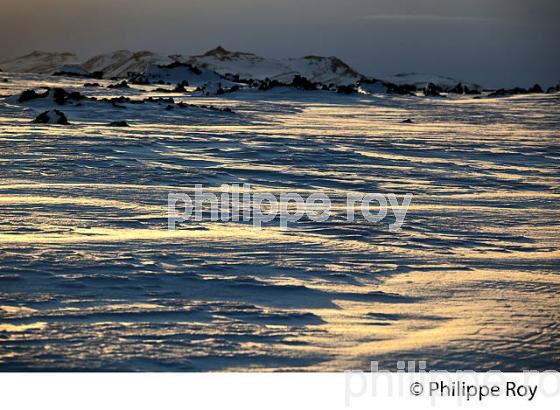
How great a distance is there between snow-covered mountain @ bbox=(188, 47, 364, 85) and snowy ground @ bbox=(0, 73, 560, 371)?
86.3 feet

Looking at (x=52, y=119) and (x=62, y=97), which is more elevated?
(x=62, y=97)

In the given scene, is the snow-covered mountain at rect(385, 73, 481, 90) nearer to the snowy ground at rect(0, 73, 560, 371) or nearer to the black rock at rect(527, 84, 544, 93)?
the black rock at rect(527, 84, 544, 93)

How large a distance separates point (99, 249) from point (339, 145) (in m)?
6.29

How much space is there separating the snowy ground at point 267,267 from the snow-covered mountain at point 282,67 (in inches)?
1035

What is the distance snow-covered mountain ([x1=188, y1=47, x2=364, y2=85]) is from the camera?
35062 millimetres

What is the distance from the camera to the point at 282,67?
1436 inches

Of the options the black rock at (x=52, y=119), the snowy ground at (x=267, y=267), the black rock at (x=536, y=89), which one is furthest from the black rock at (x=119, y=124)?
the black rock at (x=536, y=89)

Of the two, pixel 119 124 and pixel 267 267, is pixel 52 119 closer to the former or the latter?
pixel 119 124

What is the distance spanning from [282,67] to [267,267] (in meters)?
32.9

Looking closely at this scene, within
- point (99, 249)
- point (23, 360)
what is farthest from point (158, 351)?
point (99, 249)

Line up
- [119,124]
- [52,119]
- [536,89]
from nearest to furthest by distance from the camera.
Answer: [52,119]
[119,124]
[536,89]

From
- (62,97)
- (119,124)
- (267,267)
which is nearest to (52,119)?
(119,124)

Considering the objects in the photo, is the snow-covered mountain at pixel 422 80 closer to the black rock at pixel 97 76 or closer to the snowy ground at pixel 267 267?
the black rock at pixel 97 76

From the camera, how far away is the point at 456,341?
10.2ft
